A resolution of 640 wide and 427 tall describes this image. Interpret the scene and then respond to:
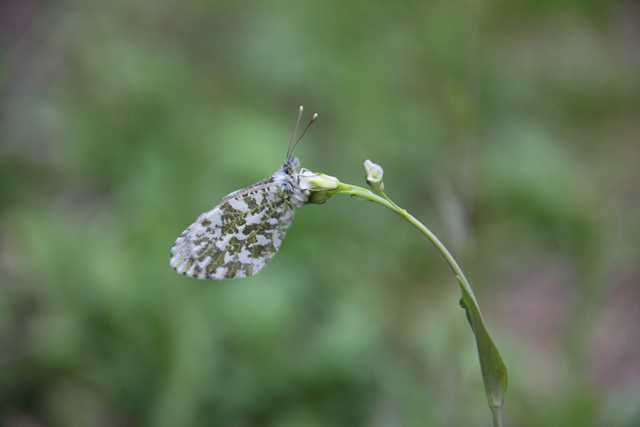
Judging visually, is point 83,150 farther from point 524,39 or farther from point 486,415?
point 524,39

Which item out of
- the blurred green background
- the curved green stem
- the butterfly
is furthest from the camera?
the blurred green background

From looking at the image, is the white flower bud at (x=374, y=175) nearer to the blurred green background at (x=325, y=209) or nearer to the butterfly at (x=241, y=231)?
the butterfly at (x=241, y=231)

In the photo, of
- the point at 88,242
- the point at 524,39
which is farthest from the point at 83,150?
the point at 524,39

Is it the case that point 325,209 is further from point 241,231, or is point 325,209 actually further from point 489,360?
point 489,360

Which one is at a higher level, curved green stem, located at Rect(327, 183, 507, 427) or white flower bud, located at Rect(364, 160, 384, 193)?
white flower bud, located at Rect(364, 160, 384, 193)

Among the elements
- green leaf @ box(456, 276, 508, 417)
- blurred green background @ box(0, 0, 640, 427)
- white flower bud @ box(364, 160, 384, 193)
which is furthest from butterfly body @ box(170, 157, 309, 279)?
blurred green background @ box(0, 0, 640, 427)

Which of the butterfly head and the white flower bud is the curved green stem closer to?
the white flower bud

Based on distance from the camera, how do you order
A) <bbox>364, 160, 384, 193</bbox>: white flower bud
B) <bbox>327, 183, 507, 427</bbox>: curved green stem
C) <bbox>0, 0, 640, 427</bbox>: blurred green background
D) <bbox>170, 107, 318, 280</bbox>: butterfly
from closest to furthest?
<bbox>327, 183, 507, 427</bbox>: curved green stem
<bbox>364, 160, 384, 193</bbox>: white flower bud
<bbox>170, 107, 318, 280</bbox>: butterfly
<bbox>0, 0, 640, 427</bbox>: blurred green background

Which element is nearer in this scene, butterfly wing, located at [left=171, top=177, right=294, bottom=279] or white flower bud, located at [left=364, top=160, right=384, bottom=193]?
white flower bud, located at [left=364, top=160, right=384, bottom=193]
